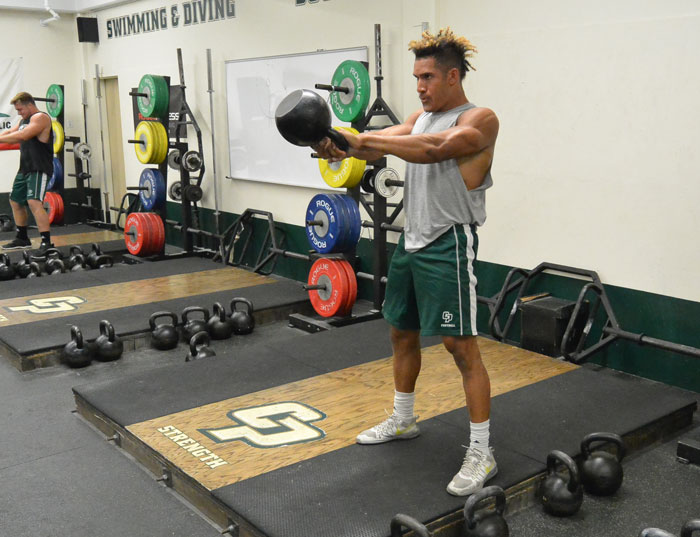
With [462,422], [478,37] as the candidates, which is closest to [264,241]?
[478,37]

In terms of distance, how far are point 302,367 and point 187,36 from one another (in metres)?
3.79

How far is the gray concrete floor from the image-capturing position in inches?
80.6

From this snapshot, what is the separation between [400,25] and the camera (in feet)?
13.3

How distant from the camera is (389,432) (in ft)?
7.64

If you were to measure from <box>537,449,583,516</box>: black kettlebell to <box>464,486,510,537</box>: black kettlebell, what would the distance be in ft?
0.78

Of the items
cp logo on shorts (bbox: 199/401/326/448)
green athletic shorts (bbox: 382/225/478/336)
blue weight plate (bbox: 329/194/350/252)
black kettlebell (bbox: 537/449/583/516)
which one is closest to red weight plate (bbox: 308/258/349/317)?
blue weight plate (bbox: 329/194/350/252)

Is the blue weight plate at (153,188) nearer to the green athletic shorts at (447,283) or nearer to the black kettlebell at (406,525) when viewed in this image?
the green athletic shorts at (447,283)

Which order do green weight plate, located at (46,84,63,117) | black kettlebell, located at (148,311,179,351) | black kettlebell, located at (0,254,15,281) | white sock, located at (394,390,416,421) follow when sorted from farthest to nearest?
1. green weight plate, located at (46,84,63,117)
2. black kettlebell, located at (0,254,15,281)
3. black kettlebell, located at (148,311,179,351)
4. white sock, located at (394,390,416,421)

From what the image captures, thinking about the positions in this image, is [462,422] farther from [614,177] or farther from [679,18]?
[679,18]

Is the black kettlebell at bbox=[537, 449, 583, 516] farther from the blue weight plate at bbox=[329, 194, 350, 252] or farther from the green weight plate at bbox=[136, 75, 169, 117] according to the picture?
the green weight plate at bbox=[136, 75, 169, 117]

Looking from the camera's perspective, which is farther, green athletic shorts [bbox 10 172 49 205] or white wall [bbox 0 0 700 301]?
green athletic shorts [bbox 10 172 49 205]

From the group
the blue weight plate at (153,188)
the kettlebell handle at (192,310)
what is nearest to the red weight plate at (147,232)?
the blue weight plate at (153,188)

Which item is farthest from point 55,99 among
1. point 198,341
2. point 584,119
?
point 584,119

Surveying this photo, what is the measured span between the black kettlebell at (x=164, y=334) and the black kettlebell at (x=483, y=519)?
2.20 m
